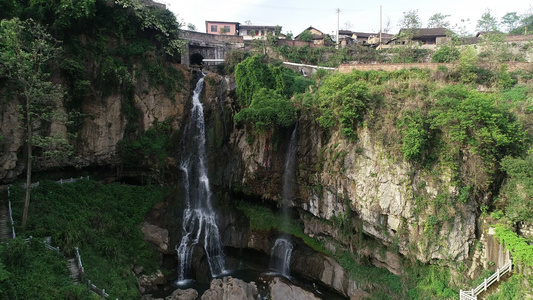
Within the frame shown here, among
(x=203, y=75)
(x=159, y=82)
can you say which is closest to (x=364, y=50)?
(x=203, y=75)

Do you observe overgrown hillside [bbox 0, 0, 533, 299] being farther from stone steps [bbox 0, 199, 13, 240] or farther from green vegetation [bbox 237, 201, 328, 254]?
stone steps [bbox 0, 199, 13, 240]

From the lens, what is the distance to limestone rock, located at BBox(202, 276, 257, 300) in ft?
52.8

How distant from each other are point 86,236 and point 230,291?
8503mm

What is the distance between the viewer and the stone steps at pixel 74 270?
13.4 meters

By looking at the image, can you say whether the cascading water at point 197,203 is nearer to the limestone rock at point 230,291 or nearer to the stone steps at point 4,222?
the limestone rock at point 230,291

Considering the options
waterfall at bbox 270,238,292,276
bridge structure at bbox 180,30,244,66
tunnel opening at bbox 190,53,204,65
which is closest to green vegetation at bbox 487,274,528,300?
waterfall at bbox 270,238,292,276

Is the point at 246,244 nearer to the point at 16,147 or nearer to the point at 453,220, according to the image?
the point at 453,220

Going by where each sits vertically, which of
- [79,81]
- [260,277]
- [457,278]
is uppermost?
[79,81]

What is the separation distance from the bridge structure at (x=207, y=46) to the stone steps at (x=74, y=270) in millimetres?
24348

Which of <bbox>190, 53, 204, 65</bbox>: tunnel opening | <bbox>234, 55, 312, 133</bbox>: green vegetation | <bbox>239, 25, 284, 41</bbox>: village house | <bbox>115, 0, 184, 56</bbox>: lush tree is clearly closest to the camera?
<bbox>234, 55, 312, 133</bbox>: green vegetation

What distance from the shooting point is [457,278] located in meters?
15.0

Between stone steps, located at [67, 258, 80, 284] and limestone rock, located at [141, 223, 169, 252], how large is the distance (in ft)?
18.3

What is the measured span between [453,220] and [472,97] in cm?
634

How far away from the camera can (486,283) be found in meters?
14.0
